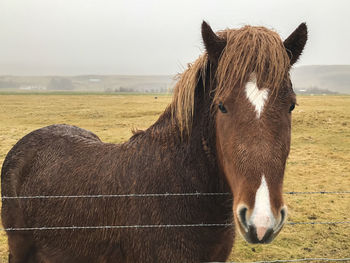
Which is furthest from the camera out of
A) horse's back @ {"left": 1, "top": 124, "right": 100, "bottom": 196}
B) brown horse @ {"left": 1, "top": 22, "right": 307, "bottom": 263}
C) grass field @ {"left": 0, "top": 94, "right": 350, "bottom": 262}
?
grass field @ {"left": 0, "top": 94, "right": 350, "bottom": 262}

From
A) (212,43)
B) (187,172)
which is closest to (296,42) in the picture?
(212,43)

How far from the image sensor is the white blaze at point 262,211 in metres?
1.62

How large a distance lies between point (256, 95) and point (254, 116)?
0.15 m

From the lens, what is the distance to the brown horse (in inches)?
72.3

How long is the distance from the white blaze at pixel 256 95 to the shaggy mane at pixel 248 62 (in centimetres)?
4

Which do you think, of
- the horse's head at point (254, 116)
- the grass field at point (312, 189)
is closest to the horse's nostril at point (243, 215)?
the horse's head at point (254, 116)

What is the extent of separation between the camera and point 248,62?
1.99 m

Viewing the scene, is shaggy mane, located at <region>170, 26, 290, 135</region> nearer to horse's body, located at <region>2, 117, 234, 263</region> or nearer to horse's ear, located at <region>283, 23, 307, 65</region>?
horse's ear, located at <region>283, 23, 307, 65</region>

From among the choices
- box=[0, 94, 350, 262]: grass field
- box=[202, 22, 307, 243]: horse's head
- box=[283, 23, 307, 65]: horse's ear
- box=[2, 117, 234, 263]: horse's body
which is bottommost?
box=[0, 94, 350, 262]: grass field

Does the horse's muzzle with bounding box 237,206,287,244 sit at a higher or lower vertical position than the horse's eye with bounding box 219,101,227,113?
lower

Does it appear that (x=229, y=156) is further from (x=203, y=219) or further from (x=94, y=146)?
(x=94, y=146)

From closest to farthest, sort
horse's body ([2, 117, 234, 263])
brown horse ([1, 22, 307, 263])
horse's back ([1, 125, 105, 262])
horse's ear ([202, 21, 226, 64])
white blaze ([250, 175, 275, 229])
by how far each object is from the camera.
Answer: white blaze ([250, 175, 275, 229]), brown horse ([1, 22, 307, 263]), horse's ear ([202, 21, 226, 64]), horse's body ([2, 117, 234, 263]), horse's back ([1, 125, 105, 262])

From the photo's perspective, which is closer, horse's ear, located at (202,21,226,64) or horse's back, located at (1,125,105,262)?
horse's ear, located at (202,21,226,64)

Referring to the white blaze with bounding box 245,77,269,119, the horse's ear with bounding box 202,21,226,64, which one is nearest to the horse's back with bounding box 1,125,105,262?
the horse's ear with bounding box 202,21,226,64
